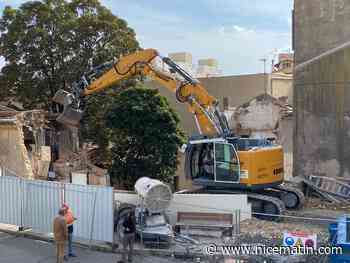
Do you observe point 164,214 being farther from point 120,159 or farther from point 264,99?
point 264,99

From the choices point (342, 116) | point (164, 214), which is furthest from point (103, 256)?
point (342, 116)

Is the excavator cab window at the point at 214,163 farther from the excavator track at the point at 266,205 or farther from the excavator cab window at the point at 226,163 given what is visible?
the excavator track at the point at 266,205

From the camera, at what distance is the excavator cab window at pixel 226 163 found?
683 inches

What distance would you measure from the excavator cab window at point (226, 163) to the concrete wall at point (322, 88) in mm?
6009

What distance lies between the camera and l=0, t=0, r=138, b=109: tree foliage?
28812 millimetres

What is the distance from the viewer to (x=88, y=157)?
29344 mm

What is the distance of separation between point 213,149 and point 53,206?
581 centimetres

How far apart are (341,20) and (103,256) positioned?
45.3 feet

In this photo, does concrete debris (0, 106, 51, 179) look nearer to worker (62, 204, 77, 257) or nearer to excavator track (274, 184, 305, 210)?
worker (62, 204, 77, 257)

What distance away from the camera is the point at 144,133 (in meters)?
25.8

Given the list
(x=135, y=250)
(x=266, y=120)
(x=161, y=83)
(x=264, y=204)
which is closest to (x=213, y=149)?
(x=264, y=204)

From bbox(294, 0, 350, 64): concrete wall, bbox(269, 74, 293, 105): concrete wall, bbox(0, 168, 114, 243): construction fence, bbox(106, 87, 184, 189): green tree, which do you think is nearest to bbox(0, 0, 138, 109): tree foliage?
bbox(106, 87, 184, 189): green tree

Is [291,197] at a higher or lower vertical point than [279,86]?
lower

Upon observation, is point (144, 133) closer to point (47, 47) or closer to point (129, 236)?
point (47, 47)
